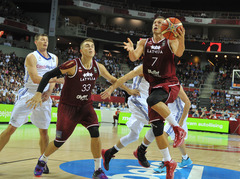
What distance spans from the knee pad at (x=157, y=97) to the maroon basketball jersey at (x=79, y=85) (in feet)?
3.22

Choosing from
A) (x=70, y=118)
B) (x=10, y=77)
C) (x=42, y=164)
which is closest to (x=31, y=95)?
(x=70, y=118)

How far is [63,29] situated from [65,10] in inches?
161

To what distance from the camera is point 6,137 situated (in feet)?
16.1

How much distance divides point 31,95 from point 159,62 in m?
2.32

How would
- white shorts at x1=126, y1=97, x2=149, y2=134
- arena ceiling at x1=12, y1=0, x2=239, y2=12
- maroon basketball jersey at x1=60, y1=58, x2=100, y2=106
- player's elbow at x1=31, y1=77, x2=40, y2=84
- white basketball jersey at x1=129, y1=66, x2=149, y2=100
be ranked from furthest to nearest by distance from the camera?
arena ceiling at x1=12, y1=0, x2=239, y2=12 → white basketball jersey at x1=129, y1=66, x2=149, y2=100 → white shorts at x1=126, y1=97, x2=149, y2=134 → player's elbow at x1=31, y1=77, x2=40, y2=84 → maroon basketball jersey at x1=60, y1=58, x2=100, y2=106

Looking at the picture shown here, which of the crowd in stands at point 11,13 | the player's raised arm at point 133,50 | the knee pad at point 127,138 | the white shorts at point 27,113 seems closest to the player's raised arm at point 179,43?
the player's raised arm at point 133,50

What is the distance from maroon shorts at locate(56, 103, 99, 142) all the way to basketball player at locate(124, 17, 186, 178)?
95 cm

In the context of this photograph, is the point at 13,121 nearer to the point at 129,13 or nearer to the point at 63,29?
the point at 63,29

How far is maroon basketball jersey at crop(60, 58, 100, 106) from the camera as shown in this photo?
4484 mm

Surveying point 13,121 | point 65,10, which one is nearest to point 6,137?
point 13,121

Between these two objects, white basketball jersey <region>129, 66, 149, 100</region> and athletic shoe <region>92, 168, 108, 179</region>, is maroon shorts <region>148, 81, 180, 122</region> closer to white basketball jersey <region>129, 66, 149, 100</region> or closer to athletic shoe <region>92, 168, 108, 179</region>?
athletic shoe <region>92, 168, 108, 179</region>

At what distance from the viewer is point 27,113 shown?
Answer: 5.05m

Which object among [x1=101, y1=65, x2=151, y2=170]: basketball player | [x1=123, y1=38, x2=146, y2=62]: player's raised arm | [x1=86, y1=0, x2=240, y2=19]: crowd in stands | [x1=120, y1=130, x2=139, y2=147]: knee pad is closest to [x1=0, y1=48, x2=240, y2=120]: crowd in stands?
[x1=86, y1=0, x2=240, y2=19]: crowd in stands

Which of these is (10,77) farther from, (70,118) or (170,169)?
(170,169)
